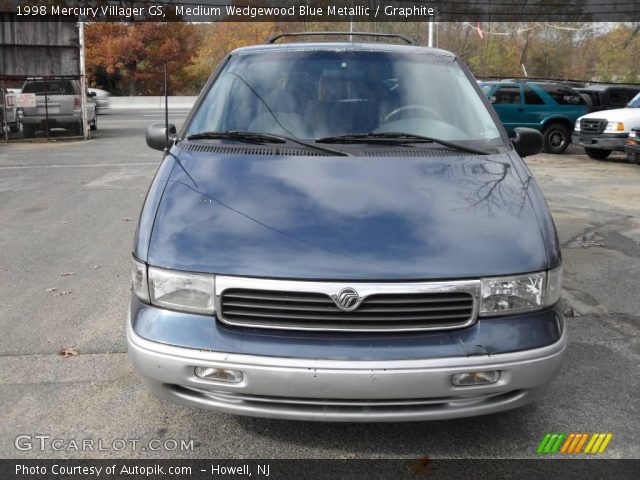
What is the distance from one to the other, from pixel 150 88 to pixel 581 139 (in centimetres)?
4158

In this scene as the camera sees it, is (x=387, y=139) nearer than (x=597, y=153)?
Yes

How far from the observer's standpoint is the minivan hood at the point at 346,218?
9.19 feet

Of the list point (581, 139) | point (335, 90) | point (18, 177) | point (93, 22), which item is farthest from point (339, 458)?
point (93, 22)

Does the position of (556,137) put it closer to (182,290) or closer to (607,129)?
(607,129)

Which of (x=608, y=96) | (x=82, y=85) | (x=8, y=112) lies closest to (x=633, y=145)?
(x=608, y=96)

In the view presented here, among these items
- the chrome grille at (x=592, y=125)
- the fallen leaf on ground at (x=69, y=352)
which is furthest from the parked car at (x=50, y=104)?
the fallen leaf on ground at (x=69, y=352)

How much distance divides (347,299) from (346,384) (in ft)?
1.11

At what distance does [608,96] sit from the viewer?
2031 centimetres

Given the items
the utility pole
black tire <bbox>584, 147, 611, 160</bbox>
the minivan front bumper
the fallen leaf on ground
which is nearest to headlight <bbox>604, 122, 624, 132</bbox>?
black tire <bbox>584, 147, 611, 160</bbox>

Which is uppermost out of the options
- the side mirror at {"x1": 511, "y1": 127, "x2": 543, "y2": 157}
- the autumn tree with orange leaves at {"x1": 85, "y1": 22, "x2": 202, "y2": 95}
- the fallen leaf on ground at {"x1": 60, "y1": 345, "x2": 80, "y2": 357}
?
the autumn tree with orange leaves at {"x1": 85, "y1": 22, "x2": 202, "y2": 95}

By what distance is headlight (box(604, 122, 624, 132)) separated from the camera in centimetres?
1536

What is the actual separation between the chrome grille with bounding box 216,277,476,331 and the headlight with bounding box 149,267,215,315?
100 mm

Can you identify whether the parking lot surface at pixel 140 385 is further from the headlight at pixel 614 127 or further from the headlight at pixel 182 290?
the headlight at pixel 614 127

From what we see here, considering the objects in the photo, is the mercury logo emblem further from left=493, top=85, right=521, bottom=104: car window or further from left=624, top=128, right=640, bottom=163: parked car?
left=493, top=85, right=521, bottom=104: car window
